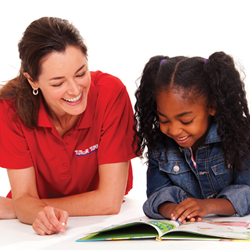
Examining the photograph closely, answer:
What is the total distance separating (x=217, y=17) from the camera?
11.6 ft

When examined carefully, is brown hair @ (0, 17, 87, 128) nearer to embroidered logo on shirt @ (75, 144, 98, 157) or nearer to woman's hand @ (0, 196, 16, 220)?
embroidered logo on shirt @ (75, 144, 98, 157)

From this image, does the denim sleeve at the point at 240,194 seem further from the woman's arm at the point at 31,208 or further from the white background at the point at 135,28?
the white background at the point at 135,28

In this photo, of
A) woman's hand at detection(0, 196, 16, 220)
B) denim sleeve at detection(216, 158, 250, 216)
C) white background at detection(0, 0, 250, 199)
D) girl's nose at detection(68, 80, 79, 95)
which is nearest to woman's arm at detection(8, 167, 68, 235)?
woman's hand at detection(0, 196, 16, 220)

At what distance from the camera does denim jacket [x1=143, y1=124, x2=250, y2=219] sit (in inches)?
72.0

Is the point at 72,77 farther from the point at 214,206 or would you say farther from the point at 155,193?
the point at 214,206

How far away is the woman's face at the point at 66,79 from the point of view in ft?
5.87

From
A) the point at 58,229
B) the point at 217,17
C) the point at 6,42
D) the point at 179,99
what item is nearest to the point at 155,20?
the point at 217,17

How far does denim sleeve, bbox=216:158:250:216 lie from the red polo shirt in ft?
1.79

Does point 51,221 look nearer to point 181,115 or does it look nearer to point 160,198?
point 160,198

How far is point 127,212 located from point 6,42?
2.29m

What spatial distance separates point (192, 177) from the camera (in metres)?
1.96

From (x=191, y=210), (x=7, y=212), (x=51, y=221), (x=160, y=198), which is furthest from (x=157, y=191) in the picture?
(x=7, y=212)

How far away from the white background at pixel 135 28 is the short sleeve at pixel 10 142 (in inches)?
58.3

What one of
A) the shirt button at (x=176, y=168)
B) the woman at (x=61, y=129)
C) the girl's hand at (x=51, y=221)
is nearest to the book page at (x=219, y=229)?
the shirt button at (x=176, y=168)
